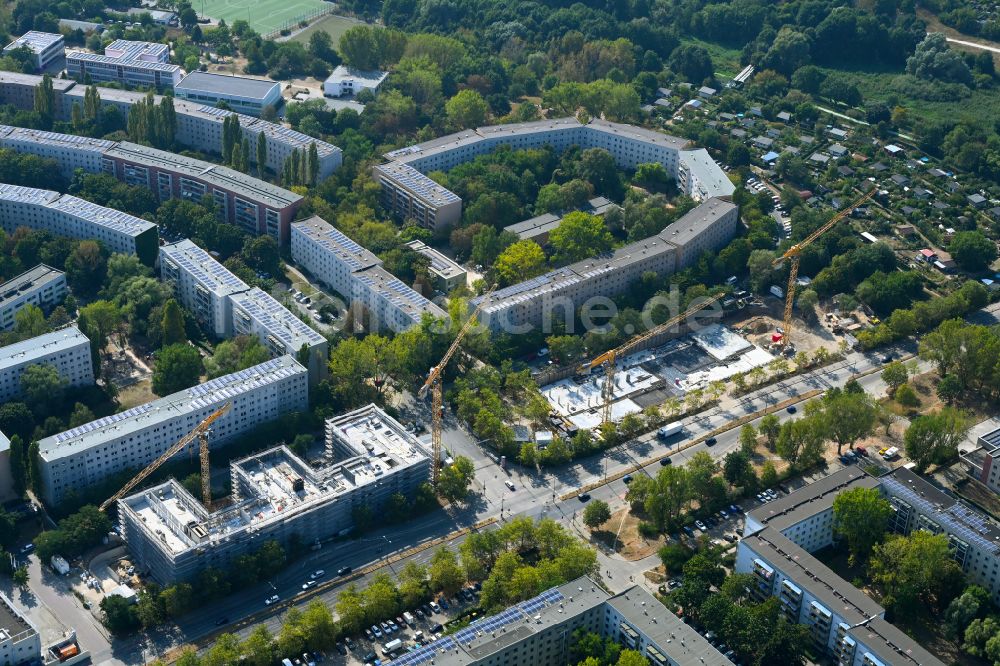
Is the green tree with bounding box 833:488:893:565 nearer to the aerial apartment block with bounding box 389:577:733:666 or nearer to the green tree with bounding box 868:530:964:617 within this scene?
the green tree with bounding box 868:530:964:617

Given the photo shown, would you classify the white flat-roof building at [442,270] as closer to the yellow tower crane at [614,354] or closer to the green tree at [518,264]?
the green tree at [518,264]

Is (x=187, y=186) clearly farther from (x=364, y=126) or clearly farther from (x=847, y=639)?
(x=847, y=639)

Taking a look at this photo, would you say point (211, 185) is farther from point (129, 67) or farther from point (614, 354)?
point (614, 354)

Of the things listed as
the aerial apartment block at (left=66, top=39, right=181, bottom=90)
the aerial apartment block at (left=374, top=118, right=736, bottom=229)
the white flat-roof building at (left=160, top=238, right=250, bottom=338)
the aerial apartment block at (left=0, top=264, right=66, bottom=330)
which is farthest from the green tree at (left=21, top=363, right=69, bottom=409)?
the aerial apartment block at (left=66, top=39, right=181, bottom=90)

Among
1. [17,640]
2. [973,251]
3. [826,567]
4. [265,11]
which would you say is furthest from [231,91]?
[826,567]

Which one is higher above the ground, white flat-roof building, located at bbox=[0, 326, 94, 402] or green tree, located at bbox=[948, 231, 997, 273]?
green tree, located at bbox=[948, 231, 997, 273]

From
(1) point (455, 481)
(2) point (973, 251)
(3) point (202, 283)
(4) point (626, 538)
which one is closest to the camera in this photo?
(4) point (626, 538)
